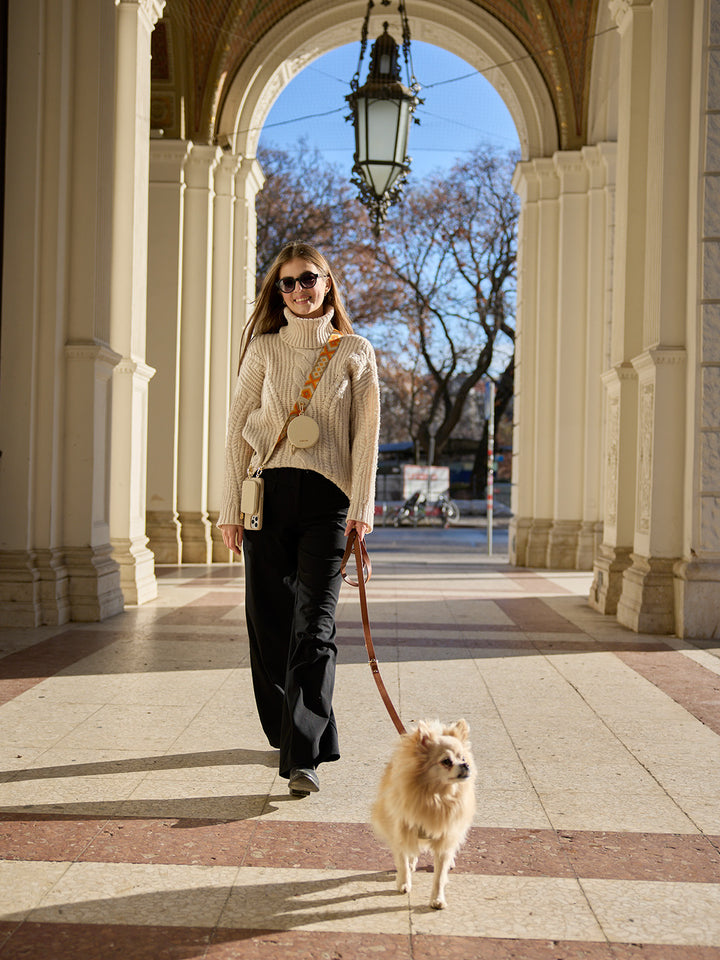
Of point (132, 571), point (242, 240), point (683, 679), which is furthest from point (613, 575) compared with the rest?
point (242, 240)

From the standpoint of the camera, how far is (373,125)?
10.2 meters

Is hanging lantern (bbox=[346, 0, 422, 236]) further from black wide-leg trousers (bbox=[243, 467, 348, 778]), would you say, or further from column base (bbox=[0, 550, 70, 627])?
black wide-leg trousers (bbox=[243, 467, 348, 778])

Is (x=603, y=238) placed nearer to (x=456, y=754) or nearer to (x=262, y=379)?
(x=262, y=379)

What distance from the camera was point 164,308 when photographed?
559 inches

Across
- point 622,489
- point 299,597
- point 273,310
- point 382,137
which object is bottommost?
point 299,597

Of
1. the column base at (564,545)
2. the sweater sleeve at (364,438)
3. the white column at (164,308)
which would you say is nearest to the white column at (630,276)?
the column base at (564,545)

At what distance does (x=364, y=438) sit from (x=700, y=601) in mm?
5030

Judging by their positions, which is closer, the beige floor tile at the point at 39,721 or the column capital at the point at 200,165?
the beige floor tile at the point at 39,721

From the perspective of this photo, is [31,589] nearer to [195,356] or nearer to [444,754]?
[444,754]

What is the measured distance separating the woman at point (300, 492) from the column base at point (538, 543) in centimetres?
1092

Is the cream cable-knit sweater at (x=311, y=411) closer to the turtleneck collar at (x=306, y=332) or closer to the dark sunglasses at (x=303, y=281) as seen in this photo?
the turtleneck collar at (x=306, y=332)

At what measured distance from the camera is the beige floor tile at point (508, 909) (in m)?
2.73

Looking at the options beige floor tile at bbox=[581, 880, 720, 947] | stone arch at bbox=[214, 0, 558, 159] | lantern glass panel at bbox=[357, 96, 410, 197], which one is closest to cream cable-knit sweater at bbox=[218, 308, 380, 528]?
beige floor tile at bbox=[581, 880, 720, 947]

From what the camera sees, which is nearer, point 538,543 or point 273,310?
point 273,310
